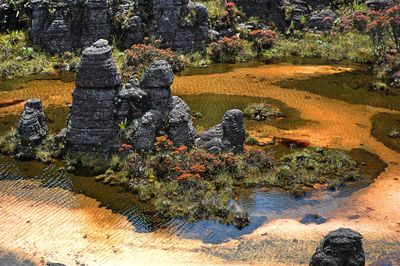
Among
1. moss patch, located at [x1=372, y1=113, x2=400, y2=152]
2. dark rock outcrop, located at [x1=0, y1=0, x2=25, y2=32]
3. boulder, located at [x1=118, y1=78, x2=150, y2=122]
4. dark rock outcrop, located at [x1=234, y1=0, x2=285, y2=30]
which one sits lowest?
moss patch, located at [x1=372, y1=113, x2=400, y2=152]

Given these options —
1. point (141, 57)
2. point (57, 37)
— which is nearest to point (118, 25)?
point (57, 37)

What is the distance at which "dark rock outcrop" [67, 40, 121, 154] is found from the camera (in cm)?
3472

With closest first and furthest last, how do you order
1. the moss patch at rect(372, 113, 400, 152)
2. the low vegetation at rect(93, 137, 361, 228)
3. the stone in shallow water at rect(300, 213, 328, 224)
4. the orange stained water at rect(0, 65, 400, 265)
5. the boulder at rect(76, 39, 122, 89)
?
the orange stained water at rect(0, 65, 400, 265), the stone in shallow water at rect(300, 213, 328, 224), the low vegetation at rect(93, 137, 361, 228), the boulder at rect(76, 39, 122, 89), the moss patch at rect(372, 113, 400, 152)

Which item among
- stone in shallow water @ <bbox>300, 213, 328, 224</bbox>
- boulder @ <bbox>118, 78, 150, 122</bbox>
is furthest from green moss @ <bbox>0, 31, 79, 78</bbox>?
stone in shallow water @ <bbox>300, 213, 328, 224</bbox>

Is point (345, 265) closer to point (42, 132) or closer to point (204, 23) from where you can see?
point (42, 132)

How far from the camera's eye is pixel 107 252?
25.8 meters

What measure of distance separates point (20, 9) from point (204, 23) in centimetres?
1890

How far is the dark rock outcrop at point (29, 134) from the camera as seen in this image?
3550cm

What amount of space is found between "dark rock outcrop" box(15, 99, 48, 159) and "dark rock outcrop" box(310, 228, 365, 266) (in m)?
20.2

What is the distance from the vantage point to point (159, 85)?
116ft

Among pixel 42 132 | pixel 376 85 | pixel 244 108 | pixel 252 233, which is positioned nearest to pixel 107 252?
pixel 252 233

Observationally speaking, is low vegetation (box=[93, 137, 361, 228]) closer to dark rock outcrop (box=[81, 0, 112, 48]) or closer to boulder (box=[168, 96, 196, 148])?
boulder (box=[168, 96, 196, 148])

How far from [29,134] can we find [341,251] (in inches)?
844

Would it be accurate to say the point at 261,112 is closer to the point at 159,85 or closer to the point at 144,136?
the point at 159,85
